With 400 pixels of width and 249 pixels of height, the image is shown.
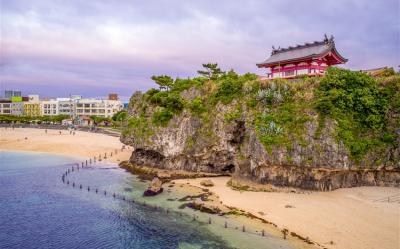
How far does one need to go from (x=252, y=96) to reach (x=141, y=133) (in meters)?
20.3

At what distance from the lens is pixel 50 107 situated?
6319 inches

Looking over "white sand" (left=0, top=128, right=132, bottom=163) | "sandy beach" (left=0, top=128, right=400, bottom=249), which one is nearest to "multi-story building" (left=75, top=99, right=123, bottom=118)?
"white sand" (left=0, top=128, right=132, bottom=163)

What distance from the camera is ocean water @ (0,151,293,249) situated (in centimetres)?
2642

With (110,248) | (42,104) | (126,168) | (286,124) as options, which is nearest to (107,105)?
(42,104)

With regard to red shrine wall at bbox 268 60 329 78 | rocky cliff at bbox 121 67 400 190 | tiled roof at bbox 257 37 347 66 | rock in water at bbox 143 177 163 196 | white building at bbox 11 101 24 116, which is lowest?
rock in water at bbox 143 177 163 196

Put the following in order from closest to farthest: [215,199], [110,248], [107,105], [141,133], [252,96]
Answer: [110,248] → [215,199] → [252,96] → [141,133] → [107,105]

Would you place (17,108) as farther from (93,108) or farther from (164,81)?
(164,81)

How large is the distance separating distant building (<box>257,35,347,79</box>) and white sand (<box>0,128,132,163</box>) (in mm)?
36121

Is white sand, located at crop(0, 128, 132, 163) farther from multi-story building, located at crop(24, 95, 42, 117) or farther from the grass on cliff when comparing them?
multi-story building, located at crop(24, 95, 42, 117)

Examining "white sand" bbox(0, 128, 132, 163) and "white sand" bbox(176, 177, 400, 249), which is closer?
"white sand" bbox(176, 177, 400, 249)

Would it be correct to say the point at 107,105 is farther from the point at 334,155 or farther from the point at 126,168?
the point at 334,155

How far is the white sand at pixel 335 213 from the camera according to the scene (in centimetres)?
2558

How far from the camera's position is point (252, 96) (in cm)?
4678

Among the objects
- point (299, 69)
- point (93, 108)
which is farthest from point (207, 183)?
point (93, 108)
